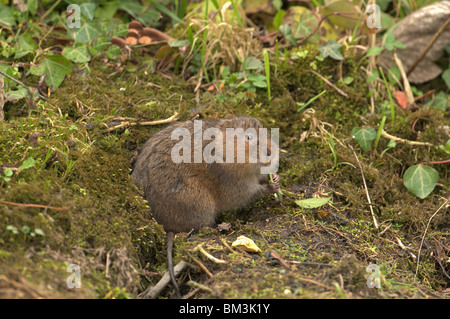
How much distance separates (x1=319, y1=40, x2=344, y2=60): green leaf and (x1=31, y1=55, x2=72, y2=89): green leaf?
329cm

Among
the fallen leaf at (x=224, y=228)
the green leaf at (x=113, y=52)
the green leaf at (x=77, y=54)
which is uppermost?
the green leaf at (x=77, y=54)

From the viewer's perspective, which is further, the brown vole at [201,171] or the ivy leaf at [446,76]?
the ivy leaf at [446,76]

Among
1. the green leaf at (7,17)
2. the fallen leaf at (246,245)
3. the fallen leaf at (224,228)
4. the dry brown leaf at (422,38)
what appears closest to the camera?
the fallen leaf at (246,245)

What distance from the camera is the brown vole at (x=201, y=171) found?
16.0 ft

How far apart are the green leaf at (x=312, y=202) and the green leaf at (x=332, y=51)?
7.42 feet

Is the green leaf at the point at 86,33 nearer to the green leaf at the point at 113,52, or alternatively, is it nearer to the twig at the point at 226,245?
the green leaf at the point at 113,52

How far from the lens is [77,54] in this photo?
5855 mm

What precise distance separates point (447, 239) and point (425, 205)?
0.48 metres

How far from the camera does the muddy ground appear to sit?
3.51m

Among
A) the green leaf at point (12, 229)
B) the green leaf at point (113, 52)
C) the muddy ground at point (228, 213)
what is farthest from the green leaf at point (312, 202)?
the green leaf at point (113, 52)

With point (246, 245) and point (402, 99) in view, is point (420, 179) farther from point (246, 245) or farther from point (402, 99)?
point (246, 245)
